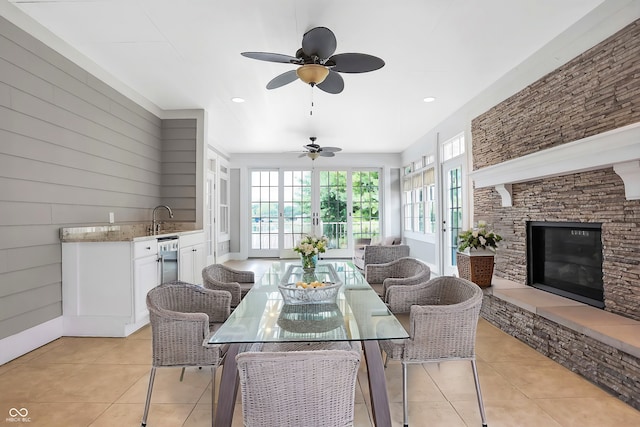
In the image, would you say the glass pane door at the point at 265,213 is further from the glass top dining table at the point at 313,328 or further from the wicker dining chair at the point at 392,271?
the glass top dining table at the point at 313,328

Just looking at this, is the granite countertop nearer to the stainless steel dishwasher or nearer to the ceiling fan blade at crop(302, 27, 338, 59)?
the stainless steel dishwasher

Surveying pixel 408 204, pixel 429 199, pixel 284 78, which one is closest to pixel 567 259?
pixel 284 78

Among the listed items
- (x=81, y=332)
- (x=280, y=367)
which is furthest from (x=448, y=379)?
(x=81, y=332)

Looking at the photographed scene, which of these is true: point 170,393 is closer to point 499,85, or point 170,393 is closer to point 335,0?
point 335,0

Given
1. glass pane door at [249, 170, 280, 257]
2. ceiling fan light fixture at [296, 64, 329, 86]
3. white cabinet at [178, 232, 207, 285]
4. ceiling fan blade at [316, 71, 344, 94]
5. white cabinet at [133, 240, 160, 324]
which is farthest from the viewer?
glass pane door at [249, 170, 280, 257]

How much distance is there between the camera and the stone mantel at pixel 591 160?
88.0 inches

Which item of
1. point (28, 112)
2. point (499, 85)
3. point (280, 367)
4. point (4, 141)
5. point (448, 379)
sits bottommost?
point (448, 379)

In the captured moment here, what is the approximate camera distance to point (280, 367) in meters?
1.23

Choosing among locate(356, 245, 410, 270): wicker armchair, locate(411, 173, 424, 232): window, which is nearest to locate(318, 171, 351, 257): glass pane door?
locate(411, 173, 424, 232): window

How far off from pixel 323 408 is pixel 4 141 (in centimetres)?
307

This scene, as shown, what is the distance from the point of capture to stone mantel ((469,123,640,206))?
88.0 inches

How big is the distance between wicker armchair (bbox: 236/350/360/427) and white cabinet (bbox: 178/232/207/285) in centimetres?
346

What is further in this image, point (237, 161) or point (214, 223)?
point (237, 161)

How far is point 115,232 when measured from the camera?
4145 mm
